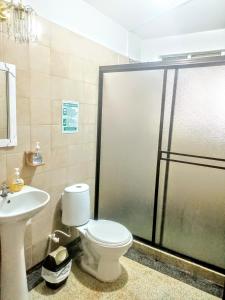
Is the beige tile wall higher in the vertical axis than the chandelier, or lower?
lower

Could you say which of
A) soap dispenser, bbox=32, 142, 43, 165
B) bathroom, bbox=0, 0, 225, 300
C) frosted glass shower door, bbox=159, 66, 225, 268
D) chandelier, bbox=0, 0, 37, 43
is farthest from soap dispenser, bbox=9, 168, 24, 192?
frosted glass shower door, bbox=159, 66, 225, 268

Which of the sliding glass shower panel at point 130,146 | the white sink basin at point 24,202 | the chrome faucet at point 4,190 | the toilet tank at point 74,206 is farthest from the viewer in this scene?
the sliding glass shower panel at point 130,146

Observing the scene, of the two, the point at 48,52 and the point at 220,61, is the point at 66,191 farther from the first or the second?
the point at 220,61

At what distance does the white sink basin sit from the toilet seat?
56 cm

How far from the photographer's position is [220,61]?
170 centimetres

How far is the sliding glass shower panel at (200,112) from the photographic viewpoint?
1761 millimetres

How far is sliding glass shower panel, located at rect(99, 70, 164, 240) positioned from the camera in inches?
83.0

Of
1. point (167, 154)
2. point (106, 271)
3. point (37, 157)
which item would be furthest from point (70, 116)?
point (106, 271)

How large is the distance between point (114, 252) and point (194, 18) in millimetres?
2432

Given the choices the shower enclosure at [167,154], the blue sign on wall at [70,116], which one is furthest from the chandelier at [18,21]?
the shower enclosure at [167,154]

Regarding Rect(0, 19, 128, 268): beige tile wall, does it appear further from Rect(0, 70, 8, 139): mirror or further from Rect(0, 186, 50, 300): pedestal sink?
Rect(0, 186, 50, 300): pedestal sink

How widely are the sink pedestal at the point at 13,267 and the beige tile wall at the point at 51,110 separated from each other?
1.15 feet

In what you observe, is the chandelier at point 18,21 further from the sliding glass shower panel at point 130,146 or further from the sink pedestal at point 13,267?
the sink pedestal at point 13,267

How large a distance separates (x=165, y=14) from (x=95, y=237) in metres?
2.26
